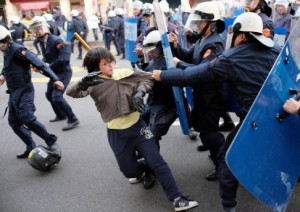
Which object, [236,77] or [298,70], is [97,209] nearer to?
[236,77]

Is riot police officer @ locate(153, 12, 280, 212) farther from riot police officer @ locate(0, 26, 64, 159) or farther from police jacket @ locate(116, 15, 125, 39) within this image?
police jacket @ locate(116, 15, 125, 39)

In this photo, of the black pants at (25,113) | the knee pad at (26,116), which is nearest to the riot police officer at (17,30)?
the black pants at (25,113)

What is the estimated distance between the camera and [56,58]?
16.8ft

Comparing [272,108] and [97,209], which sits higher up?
[272,108]

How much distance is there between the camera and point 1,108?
6.87 meters

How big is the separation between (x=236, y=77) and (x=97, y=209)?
170cm

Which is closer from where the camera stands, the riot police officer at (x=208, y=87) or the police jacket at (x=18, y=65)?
the riot police officer at (x=208, y=87)

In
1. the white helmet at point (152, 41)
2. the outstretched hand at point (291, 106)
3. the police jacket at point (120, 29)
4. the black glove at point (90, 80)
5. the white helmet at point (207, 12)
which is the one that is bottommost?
the police jacket at point (120, 29)

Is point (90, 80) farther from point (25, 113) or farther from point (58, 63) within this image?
point (58, 63)

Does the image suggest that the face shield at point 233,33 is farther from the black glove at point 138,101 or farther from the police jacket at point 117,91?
the black glove at point 138,101

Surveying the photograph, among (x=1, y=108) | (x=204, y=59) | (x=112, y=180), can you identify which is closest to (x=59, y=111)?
(x=1, y=108)

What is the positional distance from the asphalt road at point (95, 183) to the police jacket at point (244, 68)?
1.09m

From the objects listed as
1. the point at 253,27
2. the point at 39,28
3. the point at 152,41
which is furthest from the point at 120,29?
the point at 253,27

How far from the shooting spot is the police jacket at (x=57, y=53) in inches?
197
